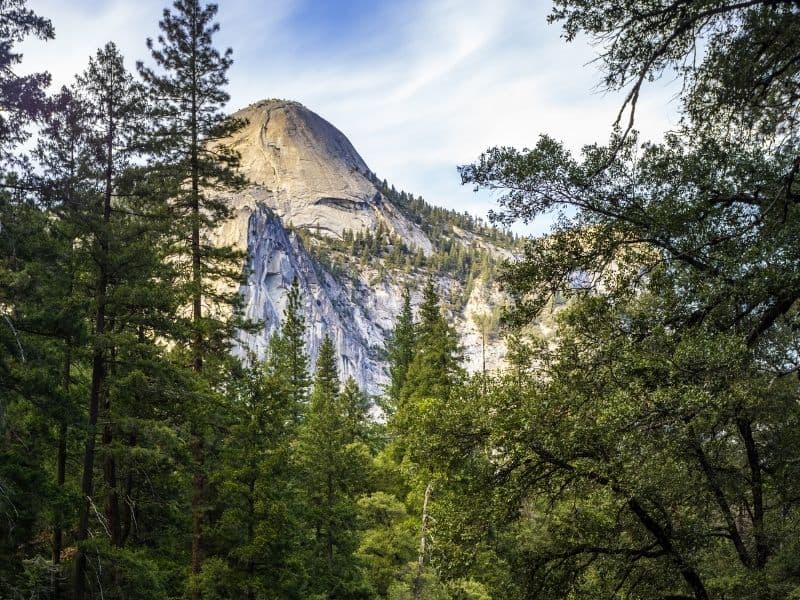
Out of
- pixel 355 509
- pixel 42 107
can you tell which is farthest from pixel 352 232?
pixel 42 107

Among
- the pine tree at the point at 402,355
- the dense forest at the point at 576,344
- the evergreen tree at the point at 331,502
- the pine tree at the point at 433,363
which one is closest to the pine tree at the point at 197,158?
the dense forest at the point at 576,344

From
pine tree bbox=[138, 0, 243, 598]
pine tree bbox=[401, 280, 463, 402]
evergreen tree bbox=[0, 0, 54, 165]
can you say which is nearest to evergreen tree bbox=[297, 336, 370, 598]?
pine tree bbox=[401, 280, 463, 402]

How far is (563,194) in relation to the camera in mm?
6781

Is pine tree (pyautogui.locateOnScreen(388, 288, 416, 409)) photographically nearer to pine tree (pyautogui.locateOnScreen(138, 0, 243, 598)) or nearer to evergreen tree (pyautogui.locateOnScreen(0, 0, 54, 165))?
pine tree (pyautogui.locateOnScreen(138, 0, 243, 598))

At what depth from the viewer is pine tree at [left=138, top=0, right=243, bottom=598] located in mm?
13703

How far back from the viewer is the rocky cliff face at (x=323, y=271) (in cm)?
11188

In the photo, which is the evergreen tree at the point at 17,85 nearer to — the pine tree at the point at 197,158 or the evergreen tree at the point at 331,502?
the pine tree at the point at 197,158

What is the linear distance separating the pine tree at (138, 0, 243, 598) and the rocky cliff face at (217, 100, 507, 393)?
57511 millimetres

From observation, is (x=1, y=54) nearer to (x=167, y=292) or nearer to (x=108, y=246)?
(x=108, y=246)

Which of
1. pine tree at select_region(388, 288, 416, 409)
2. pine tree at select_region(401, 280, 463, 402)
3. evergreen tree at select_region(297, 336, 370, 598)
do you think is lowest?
evergreen tree at select_region(297, 336, 370, 598)

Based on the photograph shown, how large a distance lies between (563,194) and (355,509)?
54.5 ft

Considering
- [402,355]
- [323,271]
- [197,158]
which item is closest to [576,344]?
[197,158]

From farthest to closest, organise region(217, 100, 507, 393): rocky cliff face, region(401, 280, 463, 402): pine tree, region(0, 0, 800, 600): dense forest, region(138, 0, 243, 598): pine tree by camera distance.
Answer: region(217, 100, 507, 393): rocky cliff face
region(401, 280, 463, 402): pine tree
region(138, 0, 243, 598): pine tree
region(0, 0, 800, 600): dense forest

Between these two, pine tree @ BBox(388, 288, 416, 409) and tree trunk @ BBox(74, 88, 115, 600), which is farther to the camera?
pine tree @ BBox(388, 288, 416, 409)
